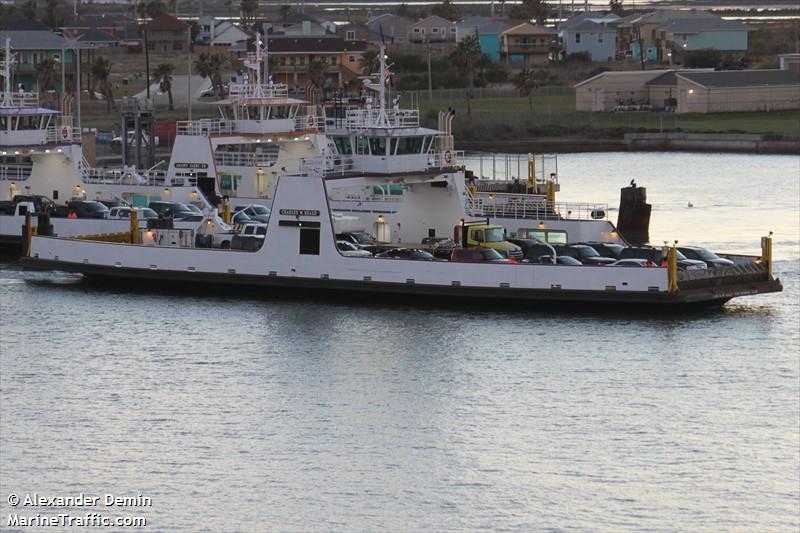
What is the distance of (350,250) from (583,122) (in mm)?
72605

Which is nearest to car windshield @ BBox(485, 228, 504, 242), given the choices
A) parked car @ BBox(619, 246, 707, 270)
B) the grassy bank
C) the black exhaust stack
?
parked car @ BBox(619, 246, 707, 270)

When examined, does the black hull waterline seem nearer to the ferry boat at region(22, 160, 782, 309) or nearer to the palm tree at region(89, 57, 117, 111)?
the ferry boat at region(22, 160, 782, 309)

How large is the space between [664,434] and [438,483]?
602 cm

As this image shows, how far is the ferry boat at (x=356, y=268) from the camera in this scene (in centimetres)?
5184

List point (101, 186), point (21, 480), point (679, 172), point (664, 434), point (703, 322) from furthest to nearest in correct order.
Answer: point (679, 172) → point (101, 186) → point (703, 322) → point (664, 434) → point (21, 480)

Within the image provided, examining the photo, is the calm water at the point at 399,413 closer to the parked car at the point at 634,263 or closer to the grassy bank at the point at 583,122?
the parked car at the point at 634,263

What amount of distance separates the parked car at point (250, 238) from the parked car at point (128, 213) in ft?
19.8

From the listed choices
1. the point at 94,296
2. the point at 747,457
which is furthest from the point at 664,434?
the point at 94,296

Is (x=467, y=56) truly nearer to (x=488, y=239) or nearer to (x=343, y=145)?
(x=343, y=145)

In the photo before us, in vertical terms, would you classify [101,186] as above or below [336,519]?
above

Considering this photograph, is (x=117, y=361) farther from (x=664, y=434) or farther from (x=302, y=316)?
(x=664, y=434)

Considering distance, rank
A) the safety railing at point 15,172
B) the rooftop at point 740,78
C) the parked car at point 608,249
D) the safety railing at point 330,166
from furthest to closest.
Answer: the rooftop at point 740,78 → the safety railing at point 15,172 → the safety railing at point 330,166 → the parked car at point 608,249

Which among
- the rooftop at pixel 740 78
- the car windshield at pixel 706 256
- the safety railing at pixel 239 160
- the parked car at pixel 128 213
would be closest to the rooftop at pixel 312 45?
the rooftop at pixel 740 78

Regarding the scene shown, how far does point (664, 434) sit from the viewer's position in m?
39.9
